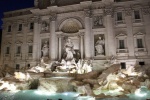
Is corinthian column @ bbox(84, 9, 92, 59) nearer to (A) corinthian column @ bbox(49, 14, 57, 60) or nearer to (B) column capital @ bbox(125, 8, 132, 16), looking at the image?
(A) corinthian column @ bbox(49, 14, 57, 60)

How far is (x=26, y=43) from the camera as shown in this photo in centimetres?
2225

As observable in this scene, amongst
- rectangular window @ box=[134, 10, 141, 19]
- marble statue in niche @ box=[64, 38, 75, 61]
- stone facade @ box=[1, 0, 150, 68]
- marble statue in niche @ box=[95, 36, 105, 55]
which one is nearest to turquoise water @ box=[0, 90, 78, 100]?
marble statue in niche @ box=[64, 38, 75, 61]

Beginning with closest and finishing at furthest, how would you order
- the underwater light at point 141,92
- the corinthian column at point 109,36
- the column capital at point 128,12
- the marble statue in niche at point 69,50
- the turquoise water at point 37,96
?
the turquoise water at point 37,96 → the underwater light at point 141,92 → the corinthian column at point 109,36 → the marble statue in niche at point 69,50 → the column capital at point 128,12

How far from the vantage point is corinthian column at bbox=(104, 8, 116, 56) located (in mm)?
18016

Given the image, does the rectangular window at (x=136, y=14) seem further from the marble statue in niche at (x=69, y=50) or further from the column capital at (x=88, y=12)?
the marble statue in niche at (x=69, y=50)

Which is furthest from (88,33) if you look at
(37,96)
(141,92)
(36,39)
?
(37,96)

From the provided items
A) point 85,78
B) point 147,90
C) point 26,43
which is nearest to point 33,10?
point 26,43

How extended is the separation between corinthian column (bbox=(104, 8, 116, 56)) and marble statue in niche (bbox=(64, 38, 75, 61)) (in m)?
4.42

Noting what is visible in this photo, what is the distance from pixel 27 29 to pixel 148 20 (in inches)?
679

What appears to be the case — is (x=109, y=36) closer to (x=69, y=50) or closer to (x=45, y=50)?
(x=69, y=50)

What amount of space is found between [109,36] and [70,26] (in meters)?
5.99

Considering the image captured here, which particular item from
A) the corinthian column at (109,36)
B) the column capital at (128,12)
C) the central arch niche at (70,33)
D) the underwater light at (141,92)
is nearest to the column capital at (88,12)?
the central arch niche at (70,33)

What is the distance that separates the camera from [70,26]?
2106 centimetres

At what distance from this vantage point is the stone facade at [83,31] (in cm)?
1794
